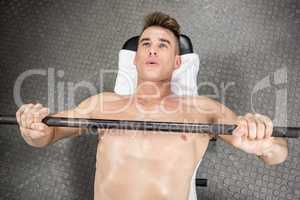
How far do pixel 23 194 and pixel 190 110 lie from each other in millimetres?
1026

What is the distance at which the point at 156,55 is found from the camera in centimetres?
127

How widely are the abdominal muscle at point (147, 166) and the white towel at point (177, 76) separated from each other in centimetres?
34

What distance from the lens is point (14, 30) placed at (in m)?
2.01

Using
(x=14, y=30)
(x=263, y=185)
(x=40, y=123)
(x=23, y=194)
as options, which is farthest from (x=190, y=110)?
(x=14, y=30)

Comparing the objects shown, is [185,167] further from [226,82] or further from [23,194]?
[23,194]

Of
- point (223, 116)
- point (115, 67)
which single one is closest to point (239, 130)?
point (223, 116)

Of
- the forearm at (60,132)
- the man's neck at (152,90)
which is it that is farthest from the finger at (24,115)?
the man's neck at (152,90)

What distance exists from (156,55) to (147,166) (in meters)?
0.42

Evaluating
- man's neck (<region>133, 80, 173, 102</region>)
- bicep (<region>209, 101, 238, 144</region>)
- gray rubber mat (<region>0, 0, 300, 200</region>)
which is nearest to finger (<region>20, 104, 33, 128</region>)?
man's neck (<region>133, 80, 173, 102</region>)

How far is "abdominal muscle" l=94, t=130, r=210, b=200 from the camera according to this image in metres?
1.13

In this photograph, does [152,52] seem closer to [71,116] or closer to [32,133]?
[71,116]

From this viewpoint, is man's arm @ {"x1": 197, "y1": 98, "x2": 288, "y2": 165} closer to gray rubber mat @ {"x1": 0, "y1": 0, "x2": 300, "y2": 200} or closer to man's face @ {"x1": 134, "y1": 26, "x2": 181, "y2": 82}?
man's face @ {"x1": 134, "y1": 26, "x2": 181, "y2": 82}

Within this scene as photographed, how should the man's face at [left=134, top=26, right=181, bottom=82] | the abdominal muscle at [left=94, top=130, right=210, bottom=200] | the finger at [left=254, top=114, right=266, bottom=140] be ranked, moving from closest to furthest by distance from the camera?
the finger at [left=254, top=114, right=266, bottom=140], the abdominal muscle at [left=94, top=130, right=210, bottom=200], the man's face at [left=134, top=26, right=181, bottom=82]

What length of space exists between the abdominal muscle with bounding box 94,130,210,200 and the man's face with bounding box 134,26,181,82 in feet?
0.81
